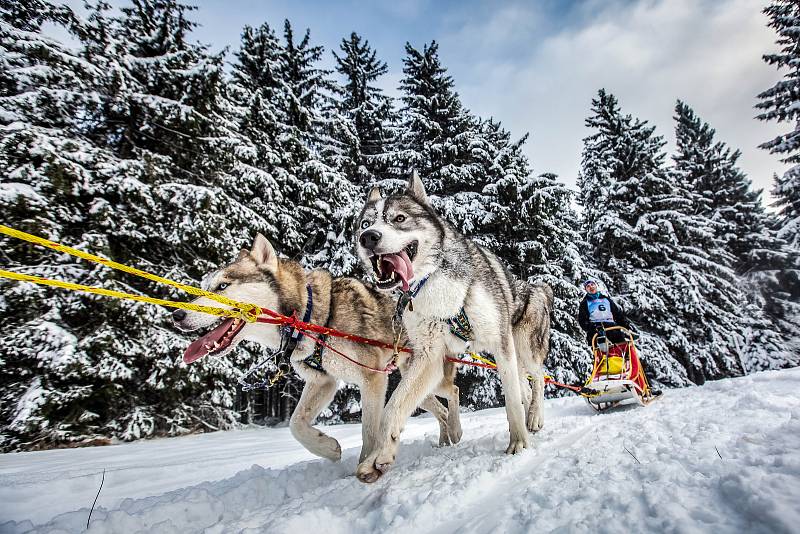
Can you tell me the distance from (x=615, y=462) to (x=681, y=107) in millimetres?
30994

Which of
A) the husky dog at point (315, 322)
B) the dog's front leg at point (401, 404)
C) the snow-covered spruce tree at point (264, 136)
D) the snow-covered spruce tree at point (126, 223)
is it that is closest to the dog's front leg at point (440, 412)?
the husky dog at point (315, 322)

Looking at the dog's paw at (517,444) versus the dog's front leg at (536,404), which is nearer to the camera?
the dog's paw at (517,444)

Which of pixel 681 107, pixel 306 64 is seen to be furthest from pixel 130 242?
pixel 681 107

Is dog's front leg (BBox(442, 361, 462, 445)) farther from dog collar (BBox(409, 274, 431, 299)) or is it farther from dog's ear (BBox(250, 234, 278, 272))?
dog's ear (BBox(250, 234, 278, 272))

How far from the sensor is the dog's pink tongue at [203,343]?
9.30 feet

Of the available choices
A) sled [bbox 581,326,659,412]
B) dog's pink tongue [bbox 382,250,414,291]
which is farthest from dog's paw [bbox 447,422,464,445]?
sled [bbox 581,326,659,412]

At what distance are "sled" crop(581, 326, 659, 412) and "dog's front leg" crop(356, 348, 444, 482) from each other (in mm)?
4145

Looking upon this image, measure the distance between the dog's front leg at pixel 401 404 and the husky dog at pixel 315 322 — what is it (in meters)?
0.14

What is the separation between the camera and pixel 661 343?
15.3 meters

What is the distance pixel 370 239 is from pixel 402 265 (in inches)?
12.5

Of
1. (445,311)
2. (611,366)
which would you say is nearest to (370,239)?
(445,311)

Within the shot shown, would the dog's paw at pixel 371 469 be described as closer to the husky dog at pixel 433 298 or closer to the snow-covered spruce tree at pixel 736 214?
the husky dog at pixel 433 298

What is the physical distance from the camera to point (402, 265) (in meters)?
2.77

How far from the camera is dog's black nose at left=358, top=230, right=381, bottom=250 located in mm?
2740
